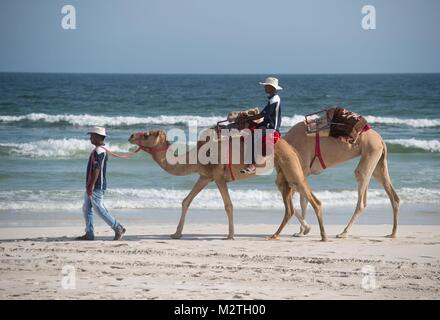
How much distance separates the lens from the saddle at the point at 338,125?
11.9 meters

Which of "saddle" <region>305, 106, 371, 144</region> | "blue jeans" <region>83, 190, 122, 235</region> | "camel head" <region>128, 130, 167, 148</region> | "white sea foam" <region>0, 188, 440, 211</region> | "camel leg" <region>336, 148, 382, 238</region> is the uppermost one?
"saddle" <region>305, 106, 371, 144</region>

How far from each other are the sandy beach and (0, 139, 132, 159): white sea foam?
33.6ft

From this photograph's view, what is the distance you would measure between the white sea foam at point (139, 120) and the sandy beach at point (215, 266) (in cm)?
2121

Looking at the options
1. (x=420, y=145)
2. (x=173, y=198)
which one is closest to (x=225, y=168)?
(x=173, y=198)

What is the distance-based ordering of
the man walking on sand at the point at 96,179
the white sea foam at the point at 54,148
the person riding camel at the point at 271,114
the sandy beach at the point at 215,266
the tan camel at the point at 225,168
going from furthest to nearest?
1. the white sea foam at the point at 54,148
2. the tan camel at the point at 225,168
3. the person riding camel at the point at 271,114
4. the man walking on sand at the point at 96,179
5. the sandy beach at the point at 215,266

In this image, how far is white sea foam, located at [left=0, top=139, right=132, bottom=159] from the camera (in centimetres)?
2253

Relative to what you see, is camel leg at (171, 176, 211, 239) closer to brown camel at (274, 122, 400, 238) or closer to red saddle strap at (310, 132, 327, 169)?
brown camel at (274, 122, 400, 238)

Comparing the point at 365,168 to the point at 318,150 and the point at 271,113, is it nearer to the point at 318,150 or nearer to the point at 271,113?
the point at 318,150

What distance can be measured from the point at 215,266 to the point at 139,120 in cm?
2550

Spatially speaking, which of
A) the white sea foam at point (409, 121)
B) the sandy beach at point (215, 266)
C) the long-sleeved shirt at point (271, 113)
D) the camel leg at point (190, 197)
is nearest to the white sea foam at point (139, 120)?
the white sea foam at point (409, 121)

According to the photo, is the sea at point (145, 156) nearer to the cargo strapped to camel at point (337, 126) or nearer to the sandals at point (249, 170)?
the cargo strapped to camel at point (337, 126)

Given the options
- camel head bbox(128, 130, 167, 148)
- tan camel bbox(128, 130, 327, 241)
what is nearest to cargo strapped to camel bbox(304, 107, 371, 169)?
tan camel bbox(128, 130, 327, 241)
